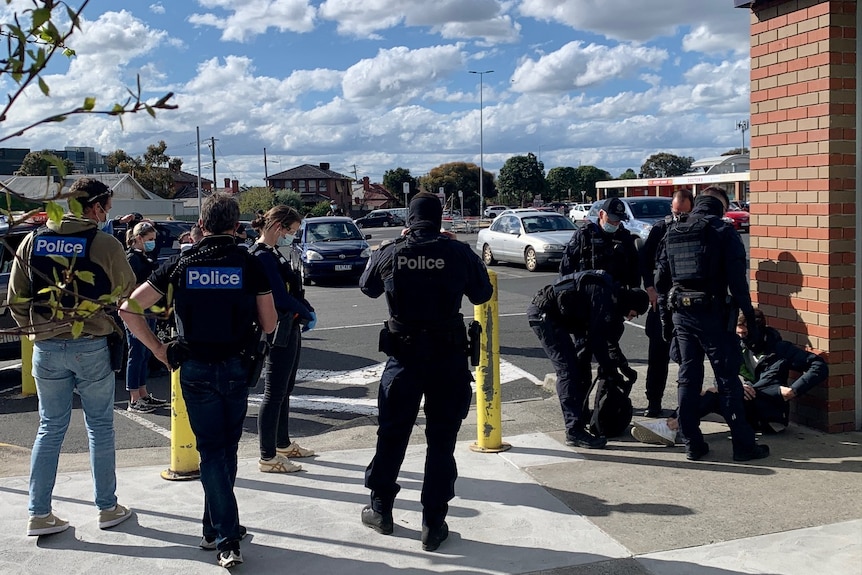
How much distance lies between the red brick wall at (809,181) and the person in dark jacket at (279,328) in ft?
11.6

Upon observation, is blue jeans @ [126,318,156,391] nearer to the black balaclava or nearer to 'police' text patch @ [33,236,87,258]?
'police' text patch @ [33,236,87,258]

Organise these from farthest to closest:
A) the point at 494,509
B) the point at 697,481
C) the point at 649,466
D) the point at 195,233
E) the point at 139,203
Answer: the point at 139,203
the point at 195,233
the point at 649,466
the point at 697,481
the point at 494,509

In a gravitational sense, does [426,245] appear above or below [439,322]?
above

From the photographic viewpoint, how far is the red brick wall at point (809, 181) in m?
5.71

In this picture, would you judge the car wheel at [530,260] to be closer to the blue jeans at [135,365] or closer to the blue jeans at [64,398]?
the blue jeans at [135,365]

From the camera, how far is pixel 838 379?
5.93 m

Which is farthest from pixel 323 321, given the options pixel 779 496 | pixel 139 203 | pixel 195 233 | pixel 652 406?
pixel 139 203

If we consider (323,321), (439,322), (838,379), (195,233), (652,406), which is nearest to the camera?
(439,322)

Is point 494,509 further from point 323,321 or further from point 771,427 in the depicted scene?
point 323,321

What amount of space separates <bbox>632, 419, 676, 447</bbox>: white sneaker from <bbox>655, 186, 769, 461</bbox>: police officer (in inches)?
11.4

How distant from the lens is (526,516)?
15.4 ft

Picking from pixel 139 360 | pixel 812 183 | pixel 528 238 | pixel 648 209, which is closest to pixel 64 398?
pixel 139 360

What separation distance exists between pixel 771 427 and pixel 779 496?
1260mm

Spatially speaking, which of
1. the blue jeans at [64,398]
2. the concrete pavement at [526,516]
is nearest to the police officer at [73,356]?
the blue jeans at [64,398]
